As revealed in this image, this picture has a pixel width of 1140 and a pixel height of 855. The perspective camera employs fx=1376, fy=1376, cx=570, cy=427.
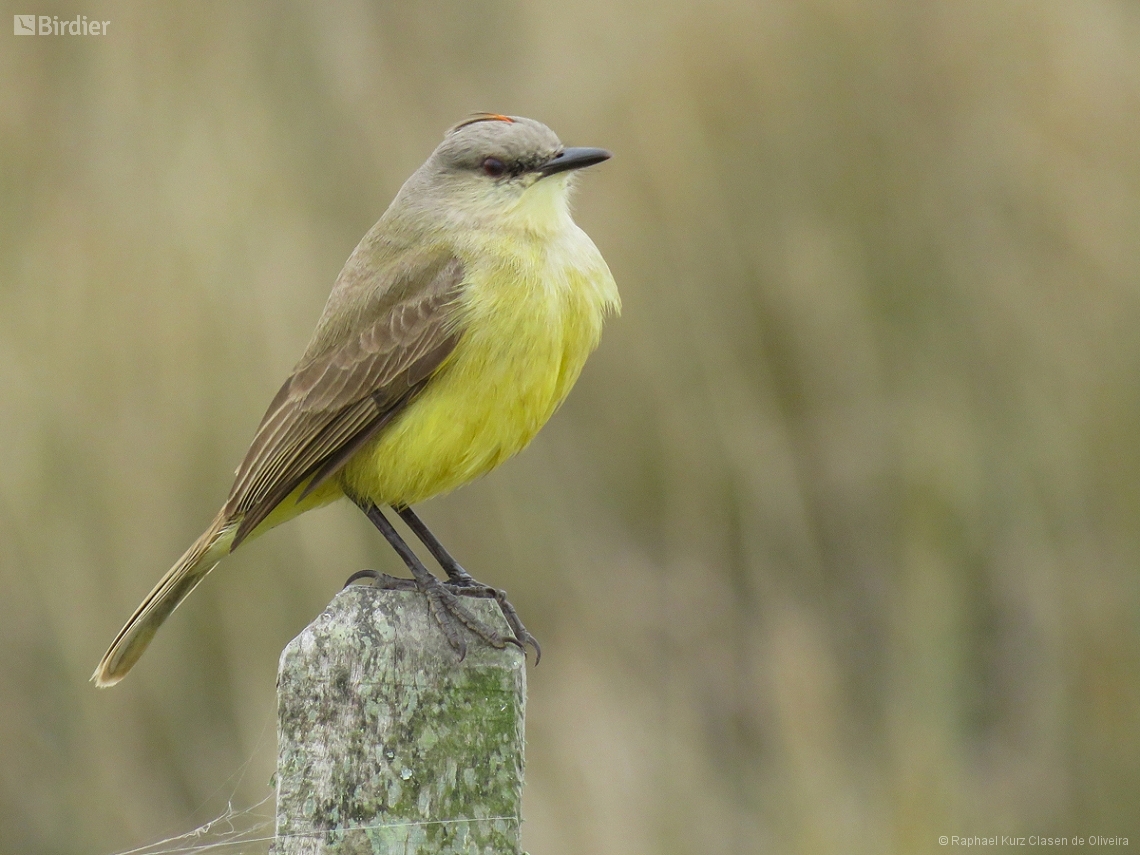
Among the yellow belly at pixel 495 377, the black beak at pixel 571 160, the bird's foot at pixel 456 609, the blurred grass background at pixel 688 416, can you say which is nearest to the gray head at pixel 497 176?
the black beak at pixel 571 160

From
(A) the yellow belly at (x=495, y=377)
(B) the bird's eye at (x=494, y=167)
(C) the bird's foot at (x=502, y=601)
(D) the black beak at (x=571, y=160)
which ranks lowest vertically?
(C) the bird's foot at (x=502, y=601)

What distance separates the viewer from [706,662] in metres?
5.33

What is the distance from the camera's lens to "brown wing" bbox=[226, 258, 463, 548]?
3.49 metres

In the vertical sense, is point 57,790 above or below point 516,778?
below

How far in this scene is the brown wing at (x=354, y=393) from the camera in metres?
3.49

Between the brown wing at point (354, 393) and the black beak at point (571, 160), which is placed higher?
the black beak at point (571, 160)

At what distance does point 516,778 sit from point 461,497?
3.13 meters

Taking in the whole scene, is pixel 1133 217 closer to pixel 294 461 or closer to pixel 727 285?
pixel 727 285

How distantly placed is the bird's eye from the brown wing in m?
0.38

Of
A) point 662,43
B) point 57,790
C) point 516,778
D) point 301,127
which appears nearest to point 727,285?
point 662,43

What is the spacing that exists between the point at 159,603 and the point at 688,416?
8.13ft
